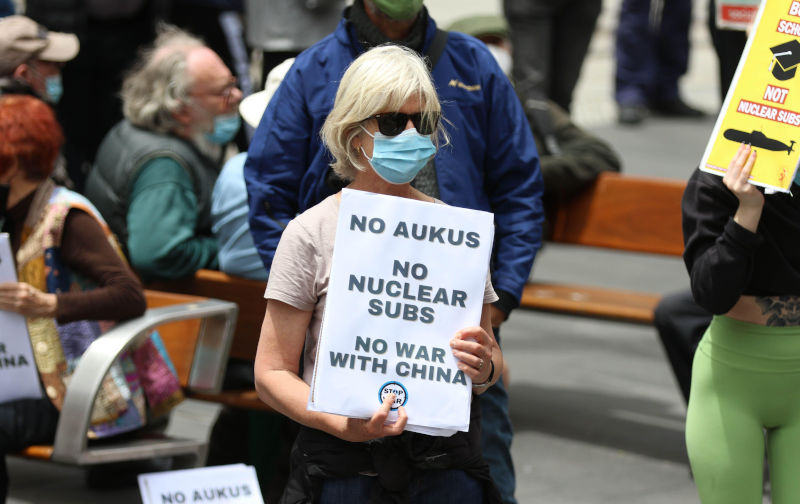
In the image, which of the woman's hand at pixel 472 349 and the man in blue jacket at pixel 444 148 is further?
the man in blue jacket at pixel 444 148

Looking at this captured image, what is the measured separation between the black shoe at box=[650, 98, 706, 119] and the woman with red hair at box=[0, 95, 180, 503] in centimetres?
850

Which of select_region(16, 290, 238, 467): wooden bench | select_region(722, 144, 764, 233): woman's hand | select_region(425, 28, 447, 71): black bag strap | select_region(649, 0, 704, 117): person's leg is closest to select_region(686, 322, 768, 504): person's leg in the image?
select_region(722, 144, 764, 233): woman's hand

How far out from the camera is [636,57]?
1117 centimetres

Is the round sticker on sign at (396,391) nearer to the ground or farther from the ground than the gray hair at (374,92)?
nearer to the ground

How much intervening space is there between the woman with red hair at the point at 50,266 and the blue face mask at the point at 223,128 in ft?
2.91

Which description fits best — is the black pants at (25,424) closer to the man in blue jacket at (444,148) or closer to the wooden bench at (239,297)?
the wooden bench at (239,297)

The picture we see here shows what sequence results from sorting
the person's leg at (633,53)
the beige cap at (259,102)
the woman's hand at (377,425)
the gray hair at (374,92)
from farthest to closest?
the person's leg at (633,53), the beige cap at (259,102), the gray hair at (374,92), the woman's hand at (377,425)

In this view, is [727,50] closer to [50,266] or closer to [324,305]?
[50,266]

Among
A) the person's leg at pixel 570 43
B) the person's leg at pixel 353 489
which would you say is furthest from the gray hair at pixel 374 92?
the person's leg at pixel 570 43

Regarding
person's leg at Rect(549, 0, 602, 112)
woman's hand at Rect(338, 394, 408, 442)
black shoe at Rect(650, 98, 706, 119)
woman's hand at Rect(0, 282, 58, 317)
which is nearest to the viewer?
woman's hand at Rect(338, 394, 408, 442)

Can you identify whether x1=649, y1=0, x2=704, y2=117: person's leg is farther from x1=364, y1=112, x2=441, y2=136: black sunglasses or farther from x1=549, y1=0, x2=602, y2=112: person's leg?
x1=364, y1=112, x2=441, y2=136: black sunglasses

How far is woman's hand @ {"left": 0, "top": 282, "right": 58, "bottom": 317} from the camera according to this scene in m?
4.04

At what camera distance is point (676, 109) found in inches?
472

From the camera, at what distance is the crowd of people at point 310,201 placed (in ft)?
9.23
